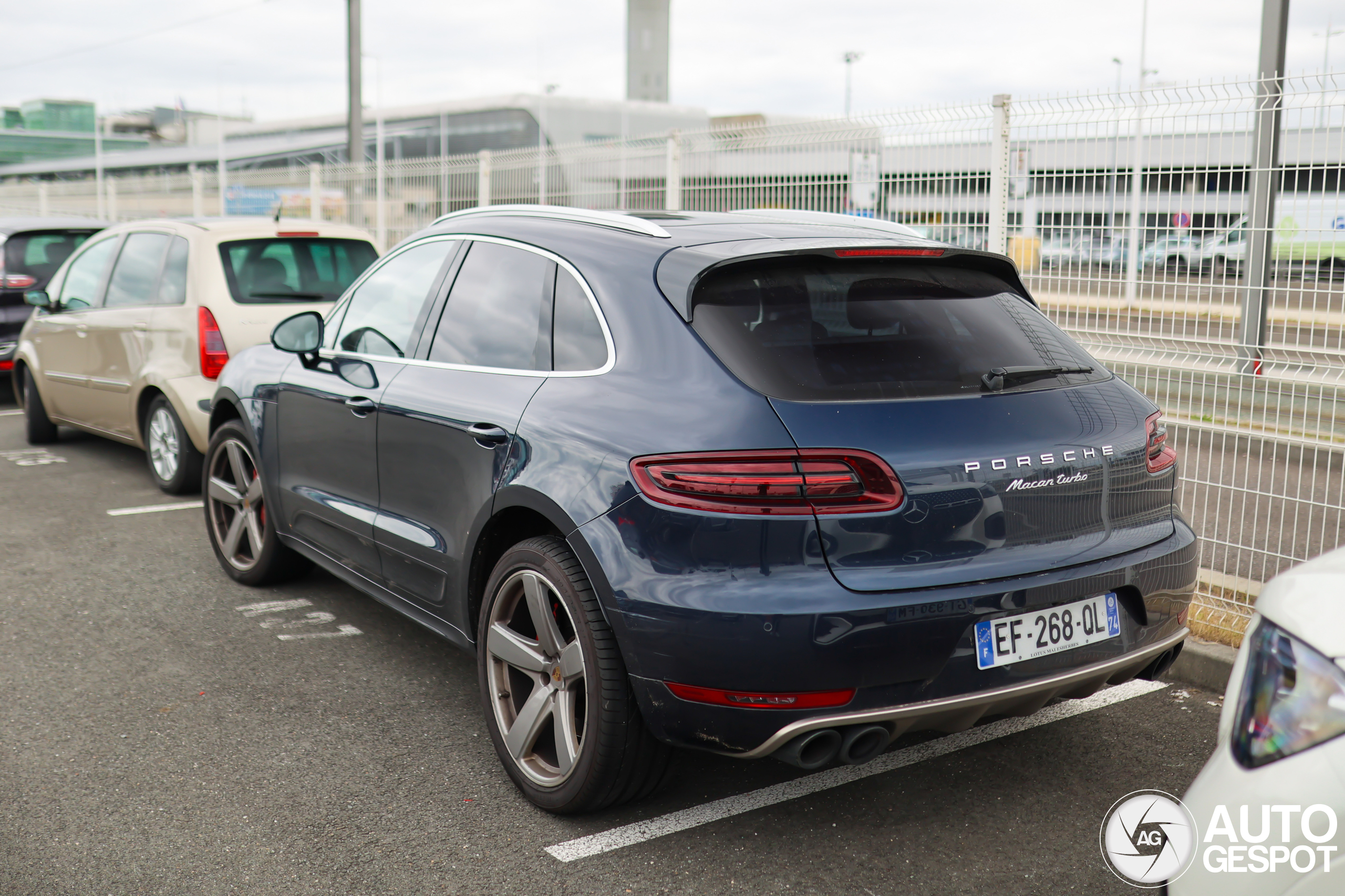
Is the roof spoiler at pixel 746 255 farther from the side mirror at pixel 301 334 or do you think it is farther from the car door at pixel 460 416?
the side mirror at pixel 301 334

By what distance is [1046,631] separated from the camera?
9.34 ft

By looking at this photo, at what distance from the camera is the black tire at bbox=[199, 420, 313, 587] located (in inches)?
206

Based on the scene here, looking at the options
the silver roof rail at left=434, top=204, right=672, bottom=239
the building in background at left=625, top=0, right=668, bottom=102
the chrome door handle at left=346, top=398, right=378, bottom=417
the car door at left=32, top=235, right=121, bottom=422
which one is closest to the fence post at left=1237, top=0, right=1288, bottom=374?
the silver roof rail at left=434, top=204, right=672, bottom=239

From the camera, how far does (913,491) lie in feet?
8.92

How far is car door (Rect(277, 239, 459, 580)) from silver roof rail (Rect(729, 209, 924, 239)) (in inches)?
44.2

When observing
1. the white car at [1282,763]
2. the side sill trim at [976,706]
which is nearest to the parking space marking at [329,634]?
the side sill trim at [976,706]

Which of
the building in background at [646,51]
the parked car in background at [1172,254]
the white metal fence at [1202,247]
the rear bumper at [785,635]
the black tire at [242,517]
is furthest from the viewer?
the building in background at [646,51]

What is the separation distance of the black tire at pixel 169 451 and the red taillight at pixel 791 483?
527 cm

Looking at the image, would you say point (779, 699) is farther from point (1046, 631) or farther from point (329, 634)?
point (329, 634)

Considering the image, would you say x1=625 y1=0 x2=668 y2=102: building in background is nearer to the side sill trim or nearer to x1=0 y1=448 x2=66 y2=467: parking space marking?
x1=0 y1=448 x2=66 y2=467: parking space marking

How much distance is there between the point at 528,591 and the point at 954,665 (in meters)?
1.18

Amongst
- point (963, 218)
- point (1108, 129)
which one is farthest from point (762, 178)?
point (1108, 129)

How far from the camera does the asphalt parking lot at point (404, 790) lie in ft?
9.59

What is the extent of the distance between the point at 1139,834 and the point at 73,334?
25.5 feet
